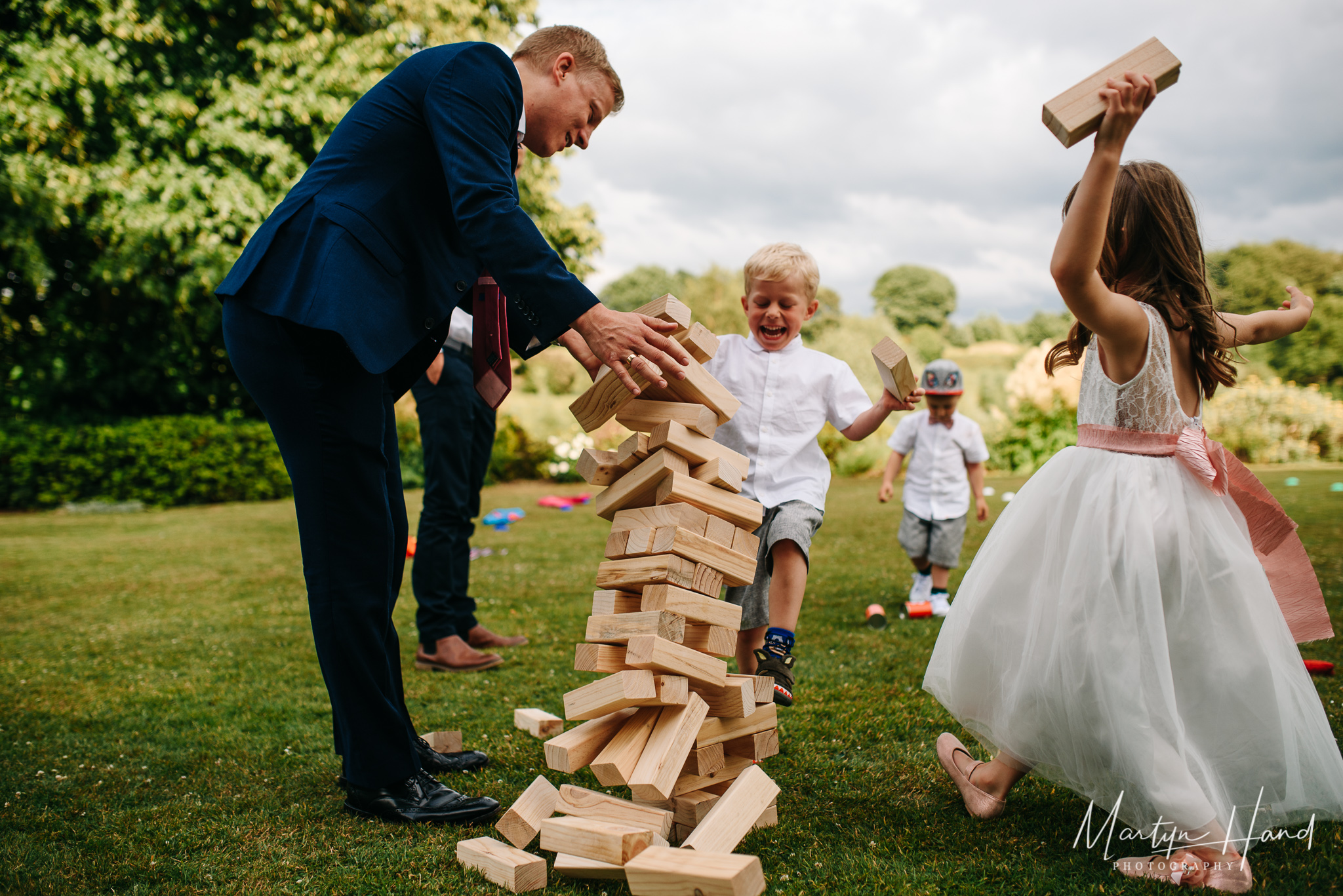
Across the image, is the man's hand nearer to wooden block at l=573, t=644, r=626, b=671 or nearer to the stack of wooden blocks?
the stack of wooden blocks

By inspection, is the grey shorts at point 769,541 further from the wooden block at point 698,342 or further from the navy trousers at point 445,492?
the navy trousers at point 445,492

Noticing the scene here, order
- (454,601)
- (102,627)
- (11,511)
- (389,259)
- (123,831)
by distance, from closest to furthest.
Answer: (389,259), (123,831), (454,601), (102,627), (11,511)

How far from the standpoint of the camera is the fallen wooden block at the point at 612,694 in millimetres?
2309

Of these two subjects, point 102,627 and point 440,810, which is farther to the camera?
point 102,627

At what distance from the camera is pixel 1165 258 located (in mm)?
2426

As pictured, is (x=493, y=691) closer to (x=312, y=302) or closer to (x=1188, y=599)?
(x=312, y=302)

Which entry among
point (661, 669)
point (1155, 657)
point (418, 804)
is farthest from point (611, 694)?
point (1155, 657)

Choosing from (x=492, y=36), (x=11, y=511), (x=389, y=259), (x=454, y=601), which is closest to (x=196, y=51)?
(x=492, y=36)

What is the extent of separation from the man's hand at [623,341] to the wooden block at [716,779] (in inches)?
47.6

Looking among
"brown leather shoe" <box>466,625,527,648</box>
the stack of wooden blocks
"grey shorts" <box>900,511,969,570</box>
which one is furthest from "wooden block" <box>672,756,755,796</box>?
"grey shorts" <box>900,511,969,570</box>

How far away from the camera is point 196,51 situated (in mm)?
14891

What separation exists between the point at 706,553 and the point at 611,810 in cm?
79

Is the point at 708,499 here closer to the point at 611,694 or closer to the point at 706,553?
the point at 706,553

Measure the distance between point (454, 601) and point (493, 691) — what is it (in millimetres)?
787
